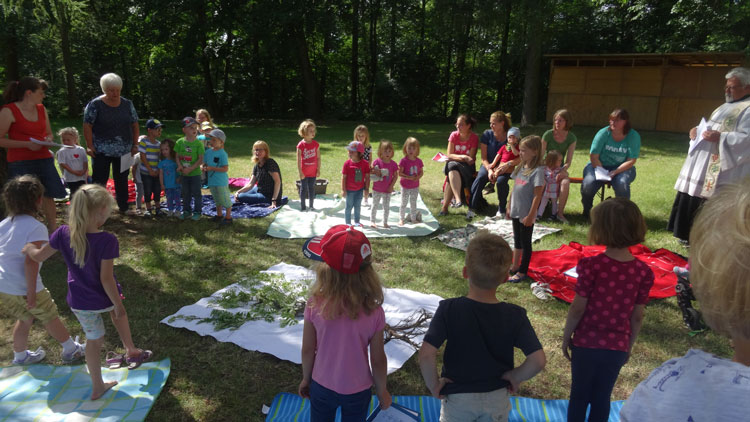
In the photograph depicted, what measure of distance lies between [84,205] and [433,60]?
83.8 ft

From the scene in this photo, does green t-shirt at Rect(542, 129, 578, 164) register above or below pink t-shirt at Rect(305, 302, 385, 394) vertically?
above

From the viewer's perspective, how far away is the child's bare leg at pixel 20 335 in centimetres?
335

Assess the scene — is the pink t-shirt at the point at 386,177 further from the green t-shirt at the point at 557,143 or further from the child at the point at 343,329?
the child at the point at 343,329

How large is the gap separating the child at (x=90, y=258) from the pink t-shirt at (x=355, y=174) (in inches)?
153

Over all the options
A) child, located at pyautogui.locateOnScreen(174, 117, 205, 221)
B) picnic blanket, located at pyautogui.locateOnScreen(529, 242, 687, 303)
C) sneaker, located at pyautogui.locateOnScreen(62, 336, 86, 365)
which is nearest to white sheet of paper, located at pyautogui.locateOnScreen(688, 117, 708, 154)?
picnic blanket, located at pyautogui.locateOnScreen(529, 242, 687, 303)

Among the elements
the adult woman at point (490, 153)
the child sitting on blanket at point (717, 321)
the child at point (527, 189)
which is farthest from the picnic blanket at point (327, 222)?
the child sitting on blanket at point (717, 321)

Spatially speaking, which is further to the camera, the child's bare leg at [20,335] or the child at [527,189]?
the child at [527,189]

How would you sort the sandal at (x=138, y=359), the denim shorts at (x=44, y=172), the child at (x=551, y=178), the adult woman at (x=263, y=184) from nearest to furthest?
the sandal at (x=138, y=359) → the denim shorts at (x=44, y=172) → the child at (x=551, y=178) → the adult woman at (x=263, y=184)

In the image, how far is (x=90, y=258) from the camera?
2.83m

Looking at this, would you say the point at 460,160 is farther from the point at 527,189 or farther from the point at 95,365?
the point at 95,365

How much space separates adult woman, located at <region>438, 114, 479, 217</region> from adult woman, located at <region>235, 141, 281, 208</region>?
2.90 m

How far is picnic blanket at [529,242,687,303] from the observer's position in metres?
4.78

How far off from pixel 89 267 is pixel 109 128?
4.12 meters

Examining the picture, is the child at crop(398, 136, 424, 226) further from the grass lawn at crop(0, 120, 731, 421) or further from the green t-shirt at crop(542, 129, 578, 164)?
the green t-shirt at crop(542, 129, 578, 164)
